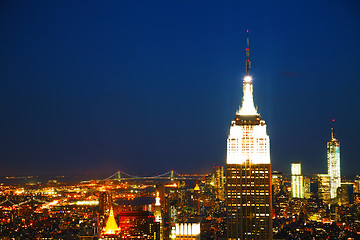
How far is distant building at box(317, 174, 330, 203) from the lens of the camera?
80319 millimetres

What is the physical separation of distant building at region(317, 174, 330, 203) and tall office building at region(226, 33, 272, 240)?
166 ft

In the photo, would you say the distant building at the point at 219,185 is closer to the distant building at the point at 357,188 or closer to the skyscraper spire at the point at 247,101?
the distant building at the point at 357,188

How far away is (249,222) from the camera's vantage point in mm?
30656

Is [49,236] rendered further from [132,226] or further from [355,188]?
[355,188]

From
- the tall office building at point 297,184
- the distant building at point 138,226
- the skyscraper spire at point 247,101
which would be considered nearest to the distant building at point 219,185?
the tall office building at point 297,184

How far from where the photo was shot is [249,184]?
100 feet

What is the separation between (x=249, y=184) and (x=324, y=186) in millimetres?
53557

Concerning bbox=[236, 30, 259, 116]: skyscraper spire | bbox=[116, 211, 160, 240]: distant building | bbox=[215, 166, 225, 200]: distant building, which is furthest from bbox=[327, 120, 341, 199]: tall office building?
bbox=[236, 30, 259, 116]: skyscraper spire

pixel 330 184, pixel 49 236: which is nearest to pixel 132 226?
pixel 49 236

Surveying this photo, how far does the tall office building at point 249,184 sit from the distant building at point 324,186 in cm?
5070

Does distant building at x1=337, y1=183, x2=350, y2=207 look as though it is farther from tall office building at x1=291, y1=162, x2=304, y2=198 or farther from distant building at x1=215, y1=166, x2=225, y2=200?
distant building at x1=215, y1=166, x2=225, y2=200

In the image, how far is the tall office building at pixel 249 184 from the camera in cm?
3056

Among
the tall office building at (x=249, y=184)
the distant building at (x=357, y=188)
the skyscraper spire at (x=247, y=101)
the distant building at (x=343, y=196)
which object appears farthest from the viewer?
the distant building at (x=357, y=188)

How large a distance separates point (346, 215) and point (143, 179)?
50.8 meters
